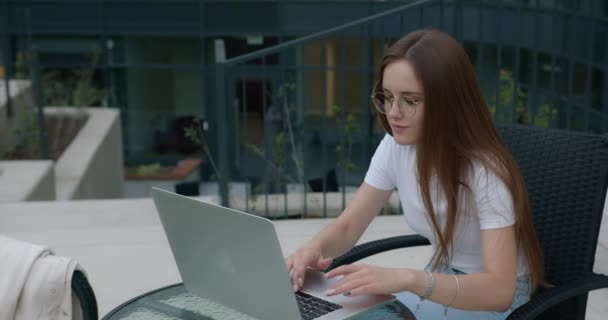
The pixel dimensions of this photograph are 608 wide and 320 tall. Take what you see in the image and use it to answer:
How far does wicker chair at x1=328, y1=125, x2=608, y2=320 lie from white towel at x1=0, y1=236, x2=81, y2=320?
0.74 metres

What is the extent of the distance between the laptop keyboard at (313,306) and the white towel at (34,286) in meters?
0.59

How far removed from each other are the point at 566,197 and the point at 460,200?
41cm

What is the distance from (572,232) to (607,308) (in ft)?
4.02

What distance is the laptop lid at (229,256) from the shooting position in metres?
1.72

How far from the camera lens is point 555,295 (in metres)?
2.08

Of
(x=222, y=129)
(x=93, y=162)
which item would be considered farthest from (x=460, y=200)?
(x=93, y=162)

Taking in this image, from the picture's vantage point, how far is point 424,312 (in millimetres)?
2270

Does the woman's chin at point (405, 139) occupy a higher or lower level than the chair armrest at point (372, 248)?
higher

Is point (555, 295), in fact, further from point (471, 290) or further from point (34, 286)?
point (34, 286)

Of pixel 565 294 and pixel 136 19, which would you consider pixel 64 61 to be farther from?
pixel 565 294

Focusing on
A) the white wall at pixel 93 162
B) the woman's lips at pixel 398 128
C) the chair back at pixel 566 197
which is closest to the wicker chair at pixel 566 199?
the chair back at pixel 566 197

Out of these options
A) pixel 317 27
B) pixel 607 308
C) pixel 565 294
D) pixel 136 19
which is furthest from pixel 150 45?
pixel 565 294

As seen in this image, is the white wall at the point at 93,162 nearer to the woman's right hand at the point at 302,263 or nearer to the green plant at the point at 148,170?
the woman's right hand at the point at 302,263

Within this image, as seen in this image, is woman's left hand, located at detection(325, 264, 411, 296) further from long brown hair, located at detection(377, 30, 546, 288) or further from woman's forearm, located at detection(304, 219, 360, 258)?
woman's forearm, located at detection(304, 219, 360, 258)
